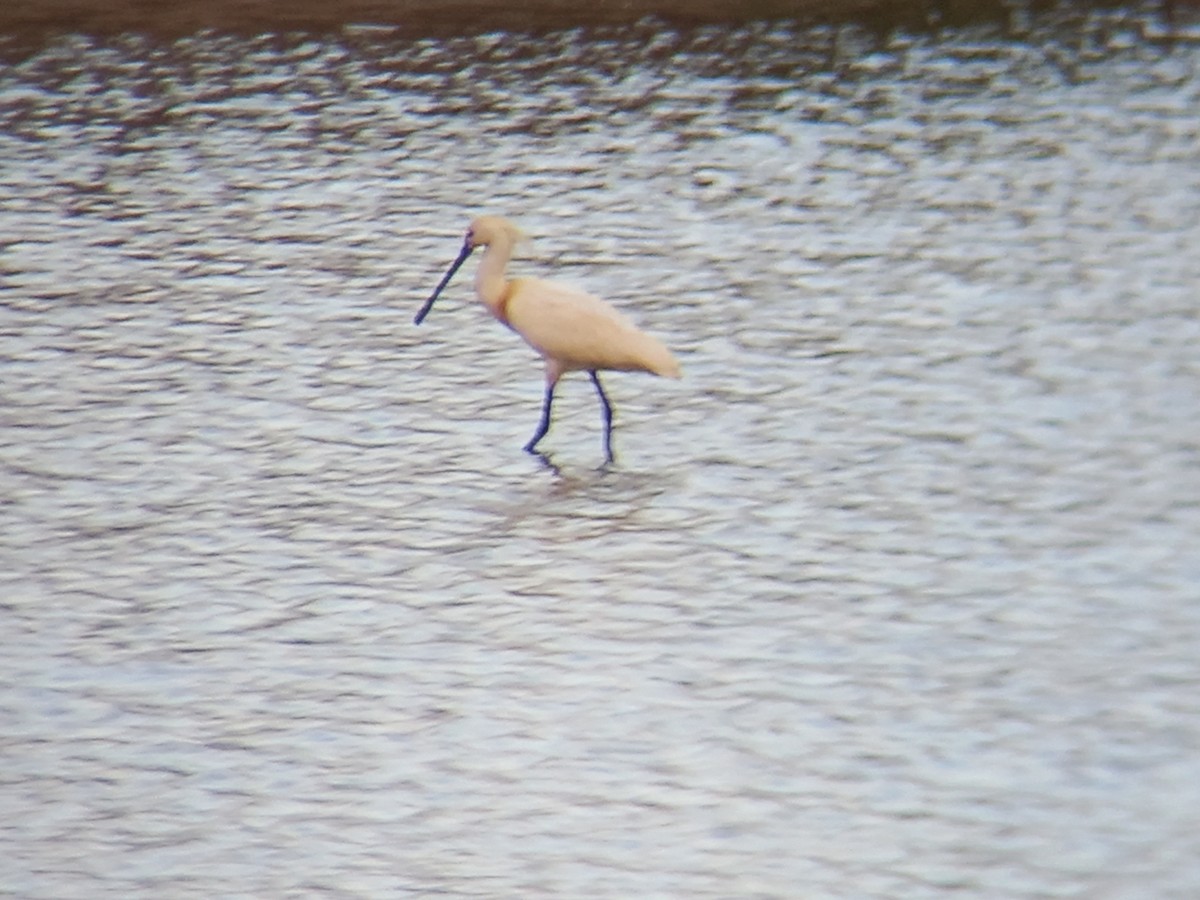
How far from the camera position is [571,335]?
8453 millimetres

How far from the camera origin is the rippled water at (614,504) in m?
5.76

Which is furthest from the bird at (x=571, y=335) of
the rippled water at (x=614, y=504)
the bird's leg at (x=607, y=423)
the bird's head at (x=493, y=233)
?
the rippled water at (x=614, y=504)

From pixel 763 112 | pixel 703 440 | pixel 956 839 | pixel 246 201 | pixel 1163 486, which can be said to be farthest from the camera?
pixel 763 112

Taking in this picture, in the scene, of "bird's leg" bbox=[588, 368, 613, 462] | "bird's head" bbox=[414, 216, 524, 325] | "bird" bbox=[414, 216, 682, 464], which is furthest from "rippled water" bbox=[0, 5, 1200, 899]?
"bird's head" bbox=[414, 216, 524, 325]

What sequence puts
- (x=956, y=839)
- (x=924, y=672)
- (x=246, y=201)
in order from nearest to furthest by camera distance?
(x=956, y=839), (x=924, y=672), (x=246, y=201)

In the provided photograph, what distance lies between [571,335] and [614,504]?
75cm

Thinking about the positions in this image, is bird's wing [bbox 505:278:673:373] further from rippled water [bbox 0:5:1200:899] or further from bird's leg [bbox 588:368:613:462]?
rippled water [bbox 0:5:1200:899]

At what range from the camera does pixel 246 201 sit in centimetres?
1213

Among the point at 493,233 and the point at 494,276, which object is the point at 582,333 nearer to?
the point at 494,276

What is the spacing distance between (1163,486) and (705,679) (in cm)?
212

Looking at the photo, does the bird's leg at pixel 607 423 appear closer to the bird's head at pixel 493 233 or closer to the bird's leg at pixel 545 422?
the bird's leg at pixel 545 422

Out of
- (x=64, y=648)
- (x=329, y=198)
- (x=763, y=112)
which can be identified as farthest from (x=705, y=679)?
(x=763, y=112)

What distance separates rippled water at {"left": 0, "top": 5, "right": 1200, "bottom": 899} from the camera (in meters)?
5.76

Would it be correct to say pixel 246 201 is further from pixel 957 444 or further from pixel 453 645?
pixel 453 645
